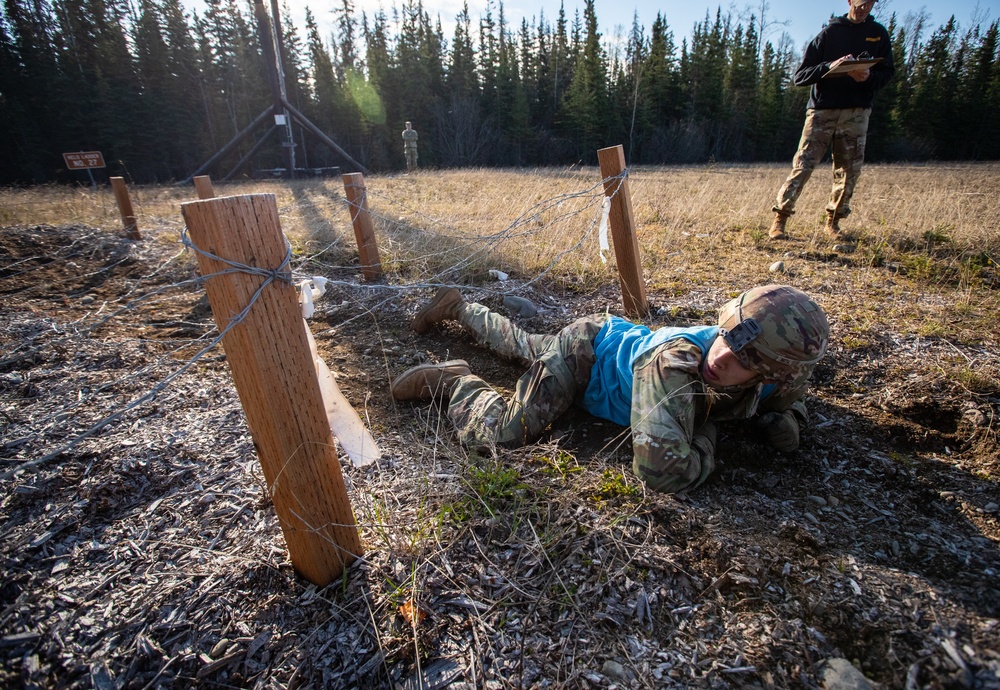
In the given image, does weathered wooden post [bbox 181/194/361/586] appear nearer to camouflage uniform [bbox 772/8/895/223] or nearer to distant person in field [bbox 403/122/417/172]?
camouflage uniform [bbox 772/8/895/223]

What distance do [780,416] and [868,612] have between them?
1.03m

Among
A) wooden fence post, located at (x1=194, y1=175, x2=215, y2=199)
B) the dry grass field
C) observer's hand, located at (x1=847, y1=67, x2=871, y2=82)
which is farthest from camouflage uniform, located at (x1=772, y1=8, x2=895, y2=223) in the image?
wooden fence post, located at (x1=194, y1=175, x2=215, y2=199)

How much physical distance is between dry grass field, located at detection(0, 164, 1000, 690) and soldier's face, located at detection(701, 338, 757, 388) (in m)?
0.56

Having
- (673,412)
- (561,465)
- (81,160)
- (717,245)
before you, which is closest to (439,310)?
(561,465)

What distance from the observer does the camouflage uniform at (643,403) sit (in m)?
2.14

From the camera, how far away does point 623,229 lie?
360cm

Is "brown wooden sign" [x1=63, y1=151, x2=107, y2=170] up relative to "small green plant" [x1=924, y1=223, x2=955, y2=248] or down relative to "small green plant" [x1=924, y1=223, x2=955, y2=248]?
up

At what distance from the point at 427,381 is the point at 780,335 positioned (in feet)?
6.49

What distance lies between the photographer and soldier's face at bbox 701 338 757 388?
2.15 meters

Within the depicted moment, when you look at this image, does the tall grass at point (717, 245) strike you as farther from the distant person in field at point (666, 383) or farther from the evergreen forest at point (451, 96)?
the evergreen forest at point (451, 96)

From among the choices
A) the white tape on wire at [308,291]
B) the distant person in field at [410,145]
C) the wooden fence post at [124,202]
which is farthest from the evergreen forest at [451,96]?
the white tape on wire at [308,291]

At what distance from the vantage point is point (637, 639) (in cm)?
164

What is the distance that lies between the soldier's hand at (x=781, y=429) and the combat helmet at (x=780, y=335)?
0.43m

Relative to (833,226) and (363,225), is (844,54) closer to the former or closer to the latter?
(833,226)
